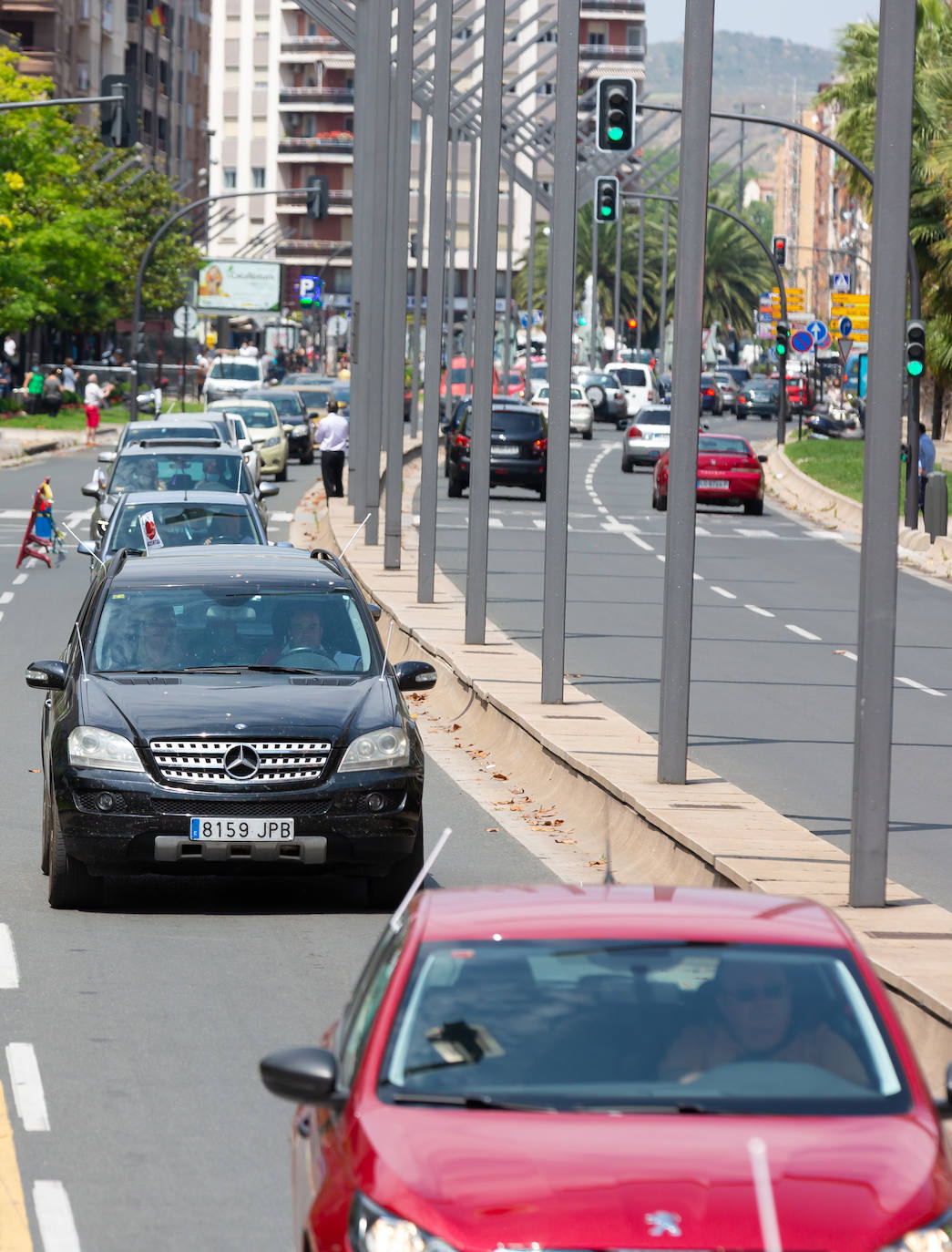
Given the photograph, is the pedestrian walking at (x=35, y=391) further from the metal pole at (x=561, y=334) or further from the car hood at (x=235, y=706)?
the car hood at (x=235, y=706)

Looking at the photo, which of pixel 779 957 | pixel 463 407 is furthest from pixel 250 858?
pixel 463 407

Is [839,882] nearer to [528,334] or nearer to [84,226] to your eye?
[84,226]

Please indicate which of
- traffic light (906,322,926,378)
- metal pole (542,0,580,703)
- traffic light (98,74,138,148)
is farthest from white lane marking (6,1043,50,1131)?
traffic light (906,322,926,378)

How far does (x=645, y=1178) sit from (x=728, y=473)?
151 ft

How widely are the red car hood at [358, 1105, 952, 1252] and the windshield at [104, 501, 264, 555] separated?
18024mm

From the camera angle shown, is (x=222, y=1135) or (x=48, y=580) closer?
(x=222, y=1135)

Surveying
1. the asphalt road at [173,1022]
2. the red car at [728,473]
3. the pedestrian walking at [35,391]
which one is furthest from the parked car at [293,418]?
the asphalt road at [173,1022]

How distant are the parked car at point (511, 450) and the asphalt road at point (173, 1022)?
3716 centimetres

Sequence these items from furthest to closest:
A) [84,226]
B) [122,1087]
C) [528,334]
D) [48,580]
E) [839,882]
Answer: [528,334]
[84,226]
[48,580]
[839,882]
[122,1087]

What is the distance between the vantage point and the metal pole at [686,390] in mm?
13516

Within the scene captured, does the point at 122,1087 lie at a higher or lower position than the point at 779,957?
lower

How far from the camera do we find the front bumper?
10.8 metres

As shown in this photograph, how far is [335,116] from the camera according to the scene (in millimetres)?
182125

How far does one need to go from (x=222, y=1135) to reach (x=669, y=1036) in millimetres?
2740
